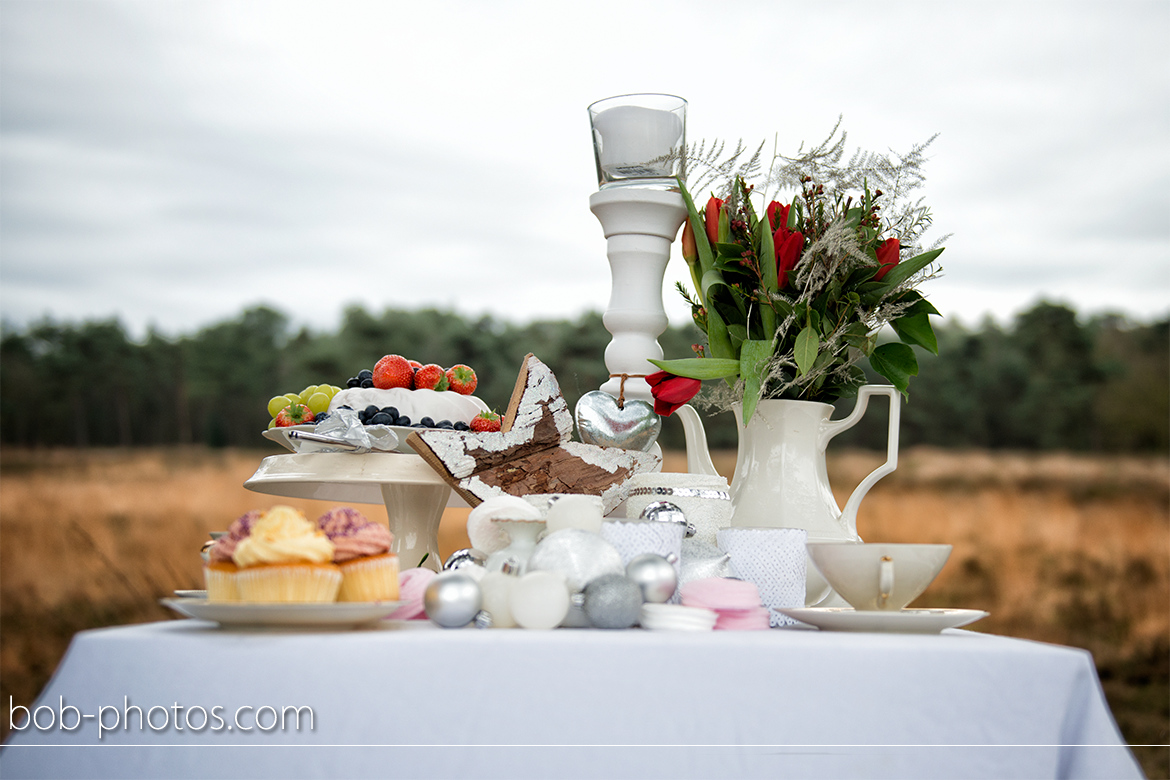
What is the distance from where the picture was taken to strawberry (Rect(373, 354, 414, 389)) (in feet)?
5.08

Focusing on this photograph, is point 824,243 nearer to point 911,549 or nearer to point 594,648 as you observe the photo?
point 911,549

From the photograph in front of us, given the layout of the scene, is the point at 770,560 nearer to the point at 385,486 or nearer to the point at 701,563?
the point at 701,563

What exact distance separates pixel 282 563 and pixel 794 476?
79 cm

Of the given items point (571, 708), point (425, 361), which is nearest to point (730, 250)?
point (571, 708)

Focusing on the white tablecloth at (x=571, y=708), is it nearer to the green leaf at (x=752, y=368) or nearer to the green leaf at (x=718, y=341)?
the green leaf at (x=752, y=368)

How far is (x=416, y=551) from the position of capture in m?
1.39

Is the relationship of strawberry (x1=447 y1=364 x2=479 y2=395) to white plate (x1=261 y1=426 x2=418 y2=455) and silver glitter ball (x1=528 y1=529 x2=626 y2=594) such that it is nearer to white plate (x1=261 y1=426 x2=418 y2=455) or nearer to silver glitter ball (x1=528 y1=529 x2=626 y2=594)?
white plate (x1=261 y1=426 x2=418 y2=455)

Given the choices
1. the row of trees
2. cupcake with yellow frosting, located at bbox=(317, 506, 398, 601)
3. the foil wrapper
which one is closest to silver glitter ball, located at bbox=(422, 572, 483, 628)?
cupcake with yellow frosting, located at bbox=(317, 506, 398, 601)

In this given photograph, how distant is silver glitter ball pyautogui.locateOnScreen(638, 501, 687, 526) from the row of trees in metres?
6.92

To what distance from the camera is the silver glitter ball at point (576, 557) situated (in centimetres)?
89

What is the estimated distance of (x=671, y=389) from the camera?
1201 millimetres

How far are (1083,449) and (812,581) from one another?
8767 mm

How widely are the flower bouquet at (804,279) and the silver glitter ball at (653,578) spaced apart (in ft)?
1.14

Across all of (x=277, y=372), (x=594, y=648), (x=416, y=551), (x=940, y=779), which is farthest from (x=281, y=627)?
(x=277, y=372)
